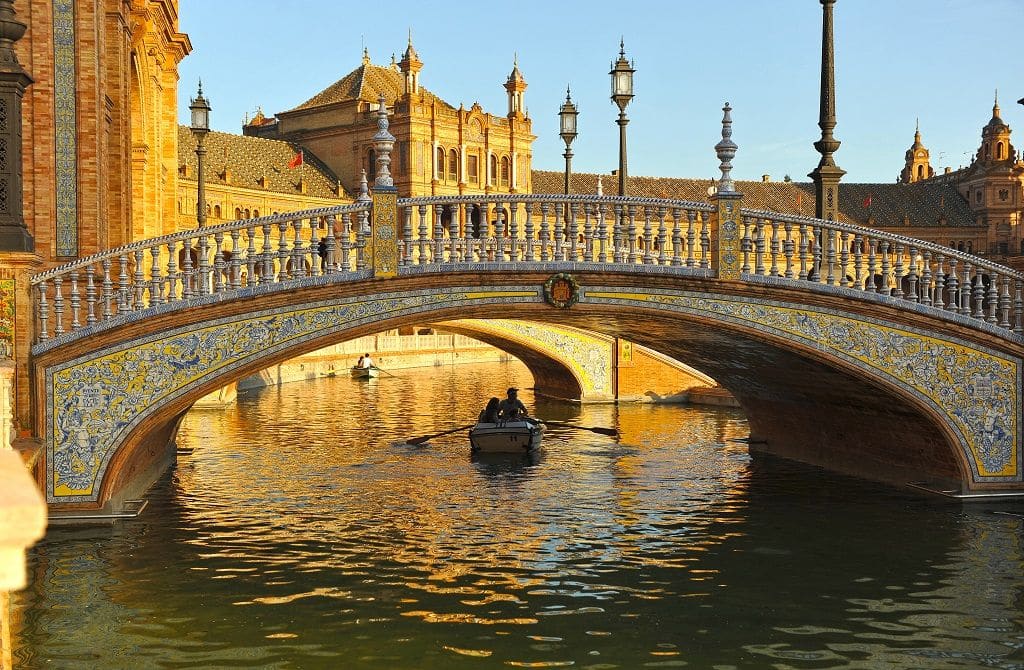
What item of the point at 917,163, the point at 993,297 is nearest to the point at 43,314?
the point at 993,297

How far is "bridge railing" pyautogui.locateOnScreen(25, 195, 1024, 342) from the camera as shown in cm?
1334

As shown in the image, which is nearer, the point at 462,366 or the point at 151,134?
the point at 151,134

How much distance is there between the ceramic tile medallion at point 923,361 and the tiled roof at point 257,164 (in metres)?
56.4

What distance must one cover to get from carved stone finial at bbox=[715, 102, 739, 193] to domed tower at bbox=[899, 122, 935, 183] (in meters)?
112

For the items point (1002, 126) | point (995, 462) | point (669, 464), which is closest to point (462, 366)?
point (669, 464)

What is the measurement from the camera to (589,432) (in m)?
25.0

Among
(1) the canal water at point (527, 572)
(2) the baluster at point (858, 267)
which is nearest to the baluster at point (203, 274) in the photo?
(1) the canal water at point (527, 572)

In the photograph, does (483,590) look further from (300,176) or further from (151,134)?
(300,176)

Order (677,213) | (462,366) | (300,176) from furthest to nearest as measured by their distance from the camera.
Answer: (300,176), (462,366), (677,213)

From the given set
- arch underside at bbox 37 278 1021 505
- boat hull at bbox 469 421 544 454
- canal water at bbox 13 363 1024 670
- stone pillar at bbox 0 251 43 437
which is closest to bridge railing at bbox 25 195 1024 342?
stone pillar at bbox 0 251 43 437

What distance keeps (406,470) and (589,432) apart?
20.9 ft

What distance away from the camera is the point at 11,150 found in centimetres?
1288

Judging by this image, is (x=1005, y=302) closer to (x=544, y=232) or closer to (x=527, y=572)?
(x=544, y=232)

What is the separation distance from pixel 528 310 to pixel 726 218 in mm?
2668
